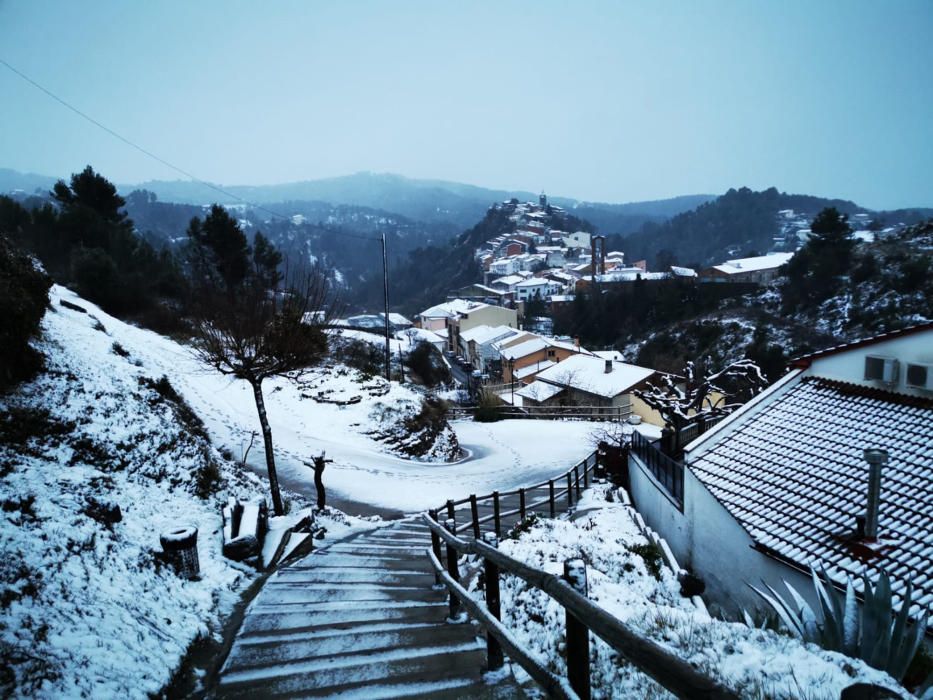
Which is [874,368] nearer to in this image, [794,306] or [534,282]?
[794,306]

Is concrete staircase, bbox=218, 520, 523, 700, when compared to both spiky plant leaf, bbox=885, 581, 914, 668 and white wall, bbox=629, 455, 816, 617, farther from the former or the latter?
white wall, bbox=629, 455, 816, 617

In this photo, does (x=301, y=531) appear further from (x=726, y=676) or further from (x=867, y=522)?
(x=867, y=522)

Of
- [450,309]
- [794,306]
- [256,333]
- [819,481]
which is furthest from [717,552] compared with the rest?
[450,309]

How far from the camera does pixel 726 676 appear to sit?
2.64 m

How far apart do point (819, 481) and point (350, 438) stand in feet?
44.1

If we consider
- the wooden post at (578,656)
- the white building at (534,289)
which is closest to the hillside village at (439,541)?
the wooden post at (578,656)

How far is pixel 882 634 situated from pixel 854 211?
20019cm

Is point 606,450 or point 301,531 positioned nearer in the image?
point 301,531

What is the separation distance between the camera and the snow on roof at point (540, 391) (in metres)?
37.5

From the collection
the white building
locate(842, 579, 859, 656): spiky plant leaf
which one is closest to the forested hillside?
the white building

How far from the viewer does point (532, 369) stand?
4966cm

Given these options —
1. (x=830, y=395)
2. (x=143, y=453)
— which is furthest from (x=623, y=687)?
(x=830, y=395)

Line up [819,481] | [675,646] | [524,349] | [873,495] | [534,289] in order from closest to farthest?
[675,646], [873,495], [819,481], [524,349], [534,289]

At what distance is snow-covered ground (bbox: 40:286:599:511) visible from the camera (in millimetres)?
13463
